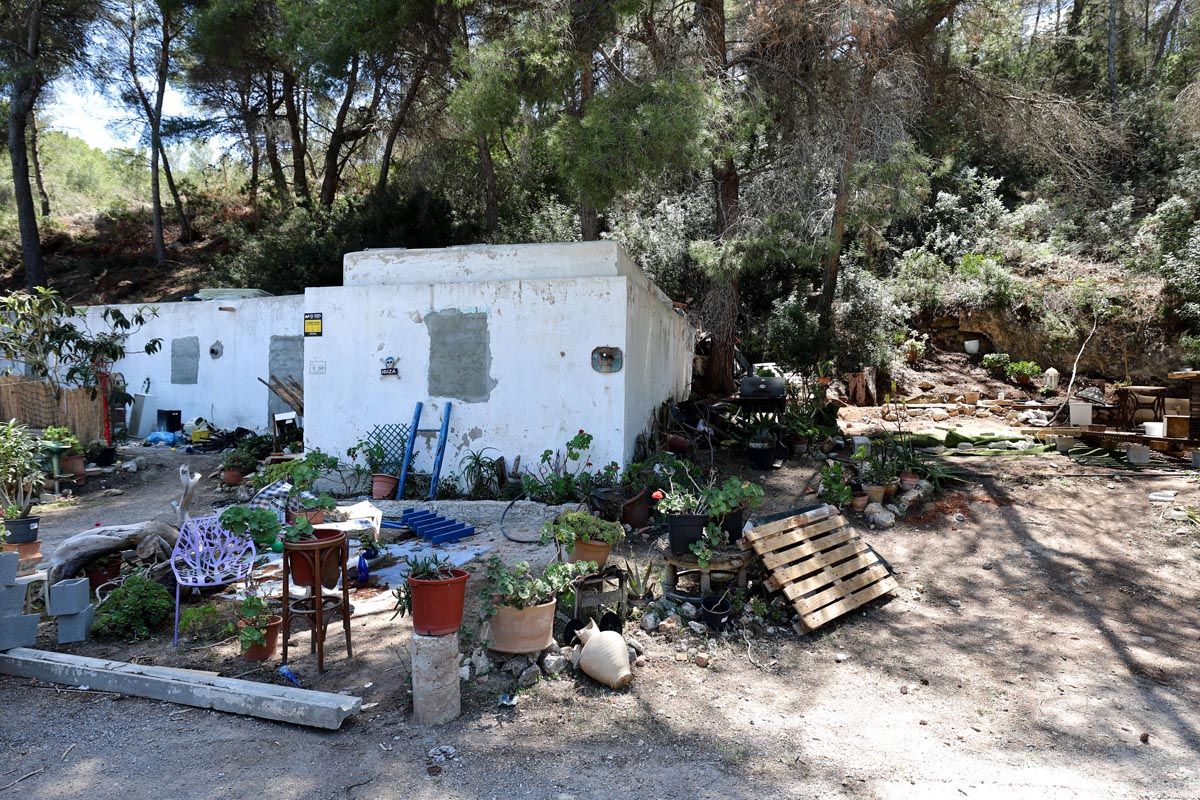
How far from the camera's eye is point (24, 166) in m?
19.5

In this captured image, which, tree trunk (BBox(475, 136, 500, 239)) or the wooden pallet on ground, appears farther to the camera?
tree trunk (BBox(475, 136, 500, 239))

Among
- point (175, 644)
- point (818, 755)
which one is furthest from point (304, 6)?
point (818, 755)

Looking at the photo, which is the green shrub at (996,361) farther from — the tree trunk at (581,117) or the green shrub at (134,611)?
the green shrub at (134,611)

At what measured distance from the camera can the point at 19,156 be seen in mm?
19125

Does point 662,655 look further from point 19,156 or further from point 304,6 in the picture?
point 19,156

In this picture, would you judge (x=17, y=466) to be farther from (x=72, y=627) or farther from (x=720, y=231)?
(x=720, y=231)

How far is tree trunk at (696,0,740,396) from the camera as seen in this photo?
11.6 meters

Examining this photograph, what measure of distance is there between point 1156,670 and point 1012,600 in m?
1.27

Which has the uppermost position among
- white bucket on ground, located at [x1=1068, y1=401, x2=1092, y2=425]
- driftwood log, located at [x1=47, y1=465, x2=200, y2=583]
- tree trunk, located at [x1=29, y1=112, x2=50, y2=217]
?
tree trunk, located at [x1=29, y1=112, x2=50, y2=217]

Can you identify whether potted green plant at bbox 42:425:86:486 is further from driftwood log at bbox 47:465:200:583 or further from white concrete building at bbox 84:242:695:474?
driftwood log at bbox 47:465:200:583

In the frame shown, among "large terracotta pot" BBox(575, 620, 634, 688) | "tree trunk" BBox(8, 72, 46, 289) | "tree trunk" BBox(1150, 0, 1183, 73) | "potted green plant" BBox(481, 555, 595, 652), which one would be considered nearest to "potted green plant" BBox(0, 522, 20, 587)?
"potted green plant" BBox(481, 555, 595, 652)

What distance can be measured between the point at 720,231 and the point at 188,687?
10.7 m

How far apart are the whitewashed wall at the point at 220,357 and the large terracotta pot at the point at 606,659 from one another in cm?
1015

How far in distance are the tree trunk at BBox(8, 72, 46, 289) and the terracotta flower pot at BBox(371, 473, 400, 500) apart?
15876 mm
